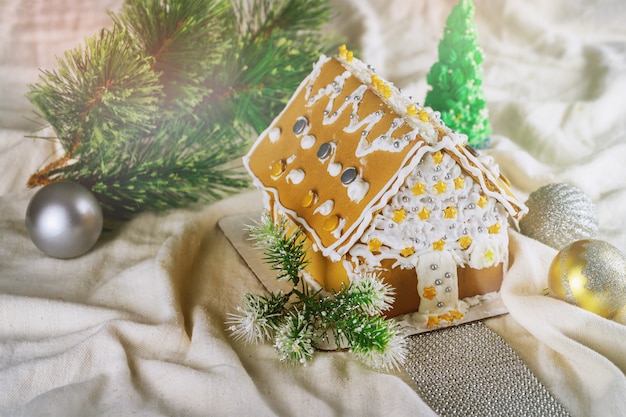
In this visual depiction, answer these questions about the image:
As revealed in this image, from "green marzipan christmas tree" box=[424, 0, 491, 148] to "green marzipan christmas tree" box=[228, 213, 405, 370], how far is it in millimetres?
854

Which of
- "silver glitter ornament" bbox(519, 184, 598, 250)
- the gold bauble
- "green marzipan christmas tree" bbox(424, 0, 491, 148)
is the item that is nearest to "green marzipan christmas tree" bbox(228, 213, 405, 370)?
the gold bauble

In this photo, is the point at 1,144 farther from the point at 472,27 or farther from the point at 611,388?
the point at 611,388

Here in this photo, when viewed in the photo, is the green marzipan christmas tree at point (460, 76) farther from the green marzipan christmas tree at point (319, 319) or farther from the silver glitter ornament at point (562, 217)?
the green marzipan christmas tree at point (319, 319)

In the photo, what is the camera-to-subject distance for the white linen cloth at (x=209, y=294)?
4.98ft

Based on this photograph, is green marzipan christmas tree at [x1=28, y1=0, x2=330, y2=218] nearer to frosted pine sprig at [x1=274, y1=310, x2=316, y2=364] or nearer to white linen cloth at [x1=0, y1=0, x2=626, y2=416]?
white linen cloth at [x1=0, y1=0, x2=626, y2=416]

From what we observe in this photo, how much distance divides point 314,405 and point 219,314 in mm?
371

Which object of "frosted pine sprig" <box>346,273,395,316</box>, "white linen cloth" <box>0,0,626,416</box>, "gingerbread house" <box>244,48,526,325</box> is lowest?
"white linen cloth" <box>0,0,626,416</box>

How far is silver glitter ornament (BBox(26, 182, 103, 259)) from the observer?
1879 millimetres

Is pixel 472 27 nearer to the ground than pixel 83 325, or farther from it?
farther from it

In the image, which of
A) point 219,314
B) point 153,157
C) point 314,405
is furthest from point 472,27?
point 314,405

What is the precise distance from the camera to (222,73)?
2219 mm

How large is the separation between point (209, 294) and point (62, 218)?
403 millimetres

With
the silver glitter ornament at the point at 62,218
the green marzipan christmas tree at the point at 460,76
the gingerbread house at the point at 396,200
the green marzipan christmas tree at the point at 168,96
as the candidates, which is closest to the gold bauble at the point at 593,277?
the gingerbread house at the point at 396,200

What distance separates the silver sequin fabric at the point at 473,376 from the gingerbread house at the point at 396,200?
Answer: 0.07 metres
